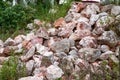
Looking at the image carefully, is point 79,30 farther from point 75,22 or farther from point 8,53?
point 8,53

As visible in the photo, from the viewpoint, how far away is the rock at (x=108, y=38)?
6.89m

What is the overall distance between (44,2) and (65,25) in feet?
7.15

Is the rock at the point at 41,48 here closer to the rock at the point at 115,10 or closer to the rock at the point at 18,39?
the rock at the point at 18,39

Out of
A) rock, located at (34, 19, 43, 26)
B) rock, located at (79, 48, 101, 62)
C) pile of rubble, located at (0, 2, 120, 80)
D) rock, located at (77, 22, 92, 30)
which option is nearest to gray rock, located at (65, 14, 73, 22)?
pile of rubble, located at (0, 2, 120, 80)

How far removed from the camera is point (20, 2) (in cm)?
998

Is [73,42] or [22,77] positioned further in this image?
[73,42]

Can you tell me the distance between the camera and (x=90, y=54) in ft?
21.7

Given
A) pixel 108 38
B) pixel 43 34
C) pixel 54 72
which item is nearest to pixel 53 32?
pixel 43 34

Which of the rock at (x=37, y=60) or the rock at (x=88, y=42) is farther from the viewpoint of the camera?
the rock at (x=88, y=42)

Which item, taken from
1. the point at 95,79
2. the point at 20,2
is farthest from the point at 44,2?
the point at 95,79

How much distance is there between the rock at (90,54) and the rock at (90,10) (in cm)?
142

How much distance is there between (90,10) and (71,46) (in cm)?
135

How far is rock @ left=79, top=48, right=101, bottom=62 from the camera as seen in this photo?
6.59 m

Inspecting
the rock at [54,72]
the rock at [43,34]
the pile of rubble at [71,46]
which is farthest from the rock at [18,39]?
the rock at [54,72]
